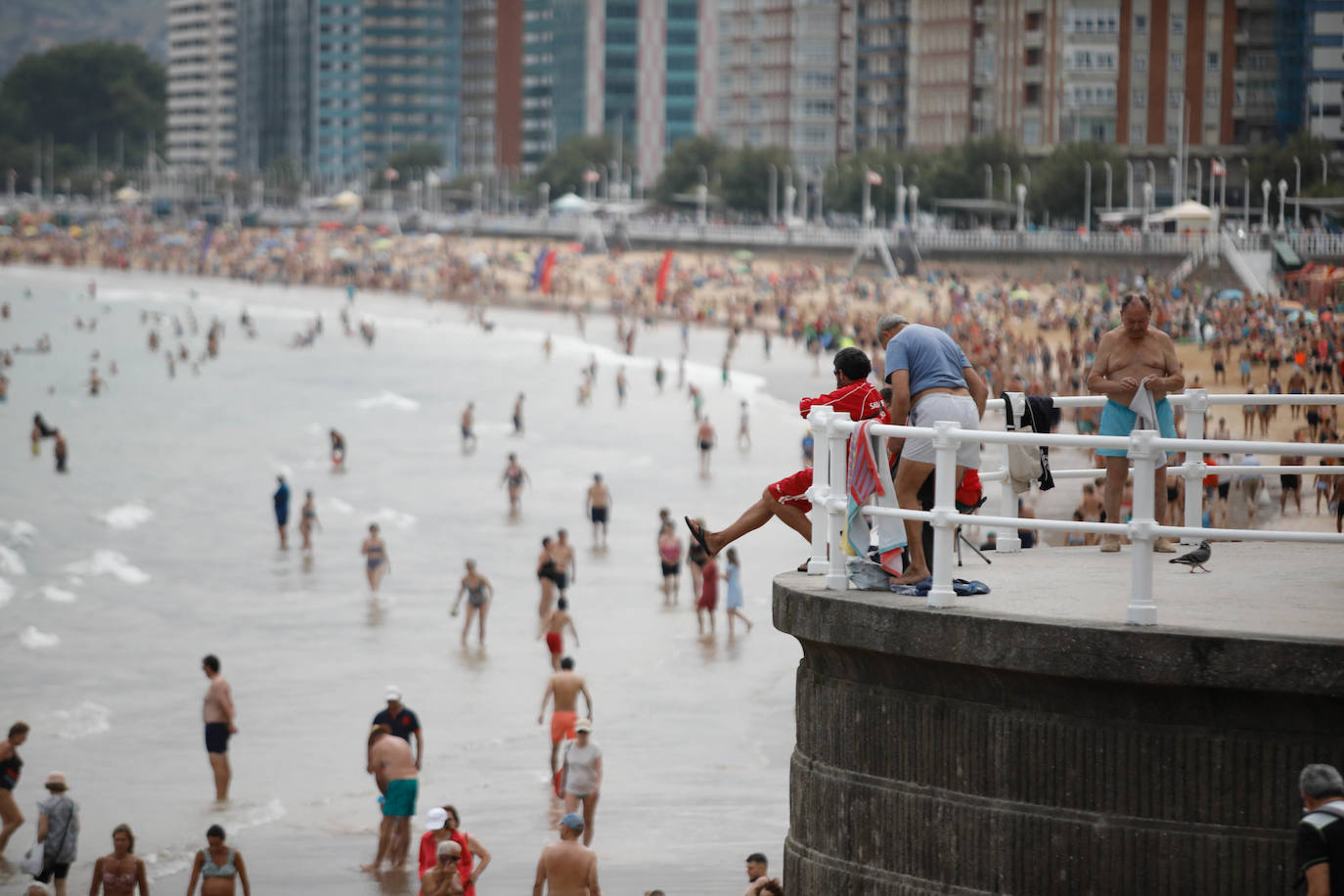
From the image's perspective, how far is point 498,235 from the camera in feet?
386

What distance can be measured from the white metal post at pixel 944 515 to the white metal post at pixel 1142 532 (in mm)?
582

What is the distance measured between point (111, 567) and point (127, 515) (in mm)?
5363

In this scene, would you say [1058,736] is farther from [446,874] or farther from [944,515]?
[446,874]

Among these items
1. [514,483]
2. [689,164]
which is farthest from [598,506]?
[689,164]

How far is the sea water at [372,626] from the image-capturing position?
551 inches

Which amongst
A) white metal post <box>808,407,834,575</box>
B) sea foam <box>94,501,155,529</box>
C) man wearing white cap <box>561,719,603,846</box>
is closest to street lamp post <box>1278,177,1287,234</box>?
sea foam <box>94,501,155,529</box>

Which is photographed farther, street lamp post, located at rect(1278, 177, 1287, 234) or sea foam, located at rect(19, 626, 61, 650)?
street lamp post, located at rect(1278, 177, 1287, 234)

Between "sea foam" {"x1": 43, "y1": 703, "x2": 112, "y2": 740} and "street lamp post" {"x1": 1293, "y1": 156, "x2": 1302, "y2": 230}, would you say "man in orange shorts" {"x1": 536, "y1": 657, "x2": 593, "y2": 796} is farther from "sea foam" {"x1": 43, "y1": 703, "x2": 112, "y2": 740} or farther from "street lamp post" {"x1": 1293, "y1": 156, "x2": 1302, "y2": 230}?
"street lamp post" {"x1": 1293, "y1": 156, "x2": 1302, "y2": 230}

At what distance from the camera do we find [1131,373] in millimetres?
7406

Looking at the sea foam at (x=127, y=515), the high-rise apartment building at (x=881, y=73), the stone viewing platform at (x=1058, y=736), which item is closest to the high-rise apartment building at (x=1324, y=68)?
the sea foam at (x=127, y=515)

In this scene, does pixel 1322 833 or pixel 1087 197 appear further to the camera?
pixel 1087 197

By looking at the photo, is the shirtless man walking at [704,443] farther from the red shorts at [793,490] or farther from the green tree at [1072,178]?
the green tree at [1072,178]

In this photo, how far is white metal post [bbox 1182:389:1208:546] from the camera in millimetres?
6949

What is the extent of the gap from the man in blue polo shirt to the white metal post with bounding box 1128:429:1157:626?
38.4 inches
